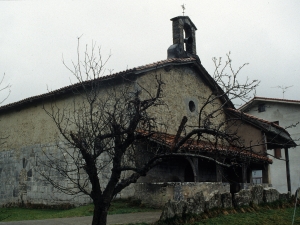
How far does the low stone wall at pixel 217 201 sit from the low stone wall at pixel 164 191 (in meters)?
0.77

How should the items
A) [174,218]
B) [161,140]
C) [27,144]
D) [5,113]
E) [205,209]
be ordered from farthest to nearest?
[5,113]
[27,144]
[161,140]
[205,209]
[174,218]

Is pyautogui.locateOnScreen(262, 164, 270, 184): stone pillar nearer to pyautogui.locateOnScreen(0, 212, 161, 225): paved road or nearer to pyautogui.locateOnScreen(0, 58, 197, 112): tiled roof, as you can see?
pyautogui.locateOnScreen(0, 58, 197, 112): tiled roof

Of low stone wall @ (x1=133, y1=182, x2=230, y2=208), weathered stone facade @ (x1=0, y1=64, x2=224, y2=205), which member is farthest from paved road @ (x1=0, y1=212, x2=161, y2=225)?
weathered stone facade @ (x1=0, y1=64, x2=224, y2=205)

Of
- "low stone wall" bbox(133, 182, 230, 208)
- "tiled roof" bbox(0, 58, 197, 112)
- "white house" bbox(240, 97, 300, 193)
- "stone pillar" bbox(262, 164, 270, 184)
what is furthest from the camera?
"white house" bbox(240, 97, 300, 193)

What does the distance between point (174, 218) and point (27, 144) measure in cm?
987

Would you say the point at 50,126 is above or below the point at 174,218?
above

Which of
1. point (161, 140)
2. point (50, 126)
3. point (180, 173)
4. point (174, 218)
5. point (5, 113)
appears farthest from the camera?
point (5, 113)

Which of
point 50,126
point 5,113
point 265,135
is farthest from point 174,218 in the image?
point 5,113

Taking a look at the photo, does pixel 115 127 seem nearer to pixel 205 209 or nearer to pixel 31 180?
pixel 205 209

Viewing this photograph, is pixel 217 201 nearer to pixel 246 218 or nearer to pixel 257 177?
pixel 246 218

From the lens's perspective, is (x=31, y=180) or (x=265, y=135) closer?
(x=31, y=180)

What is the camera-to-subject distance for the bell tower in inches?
616

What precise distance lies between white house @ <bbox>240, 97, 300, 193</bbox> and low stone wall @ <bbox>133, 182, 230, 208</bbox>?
41.8 feet

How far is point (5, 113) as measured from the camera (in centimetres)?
1702
